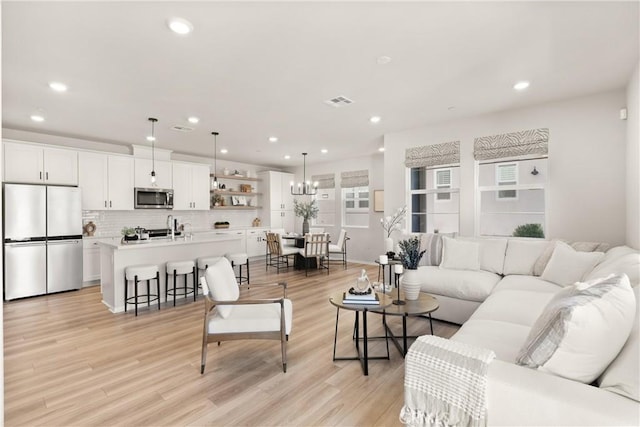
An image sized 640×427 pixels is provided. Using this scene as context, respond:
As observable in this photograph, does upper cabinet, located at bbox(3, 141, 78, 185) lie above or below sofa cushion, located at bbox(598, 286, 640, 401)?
above

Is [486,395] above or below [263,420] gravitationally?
above

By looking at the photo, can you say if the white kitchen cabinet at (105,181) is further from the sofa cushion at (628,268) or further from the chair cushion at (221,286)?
the sofa cushion at (628,268)

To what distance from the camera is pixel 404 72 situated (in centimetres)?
304

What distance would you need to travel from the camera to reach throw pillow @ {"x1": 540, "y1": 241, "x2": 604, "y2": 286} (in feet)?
10.0

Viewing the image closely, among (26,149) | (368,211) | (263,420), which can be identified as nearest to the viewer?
(263,420)

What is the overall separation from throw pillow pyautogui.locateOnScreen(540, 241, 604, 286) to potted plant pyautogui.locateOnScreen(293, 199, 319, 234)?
480 cm

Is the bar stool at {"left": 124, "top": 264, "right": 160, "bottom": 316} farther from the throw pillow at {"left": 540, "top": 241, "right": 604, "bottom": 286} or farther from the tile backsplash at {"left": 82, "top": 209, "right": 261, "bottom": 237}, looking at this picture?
the throw pillow at {"left": 540, "top": 241, "right": 604, "bottom": 286}

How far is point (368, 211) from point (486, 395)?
259 inches

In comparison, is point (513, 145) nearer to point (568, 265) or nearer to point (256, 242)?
point (568, 265)

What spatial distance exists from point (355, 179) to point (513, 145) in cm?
405

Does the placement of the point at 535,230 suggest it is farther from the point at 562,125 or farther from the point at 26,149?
the point at 26,149

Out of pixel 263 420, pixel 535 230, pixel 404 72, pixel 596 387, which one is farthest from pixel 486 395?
pixel 535 230

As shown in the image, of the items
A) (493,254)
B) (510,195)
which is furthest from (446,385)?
(510,195)

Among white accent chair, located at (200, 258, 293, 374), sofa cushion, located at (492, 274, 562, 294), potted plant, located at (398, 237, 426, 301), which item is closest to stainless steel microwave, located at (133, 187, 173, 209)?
white accent chair, located at (200, 258, 293, 374)
